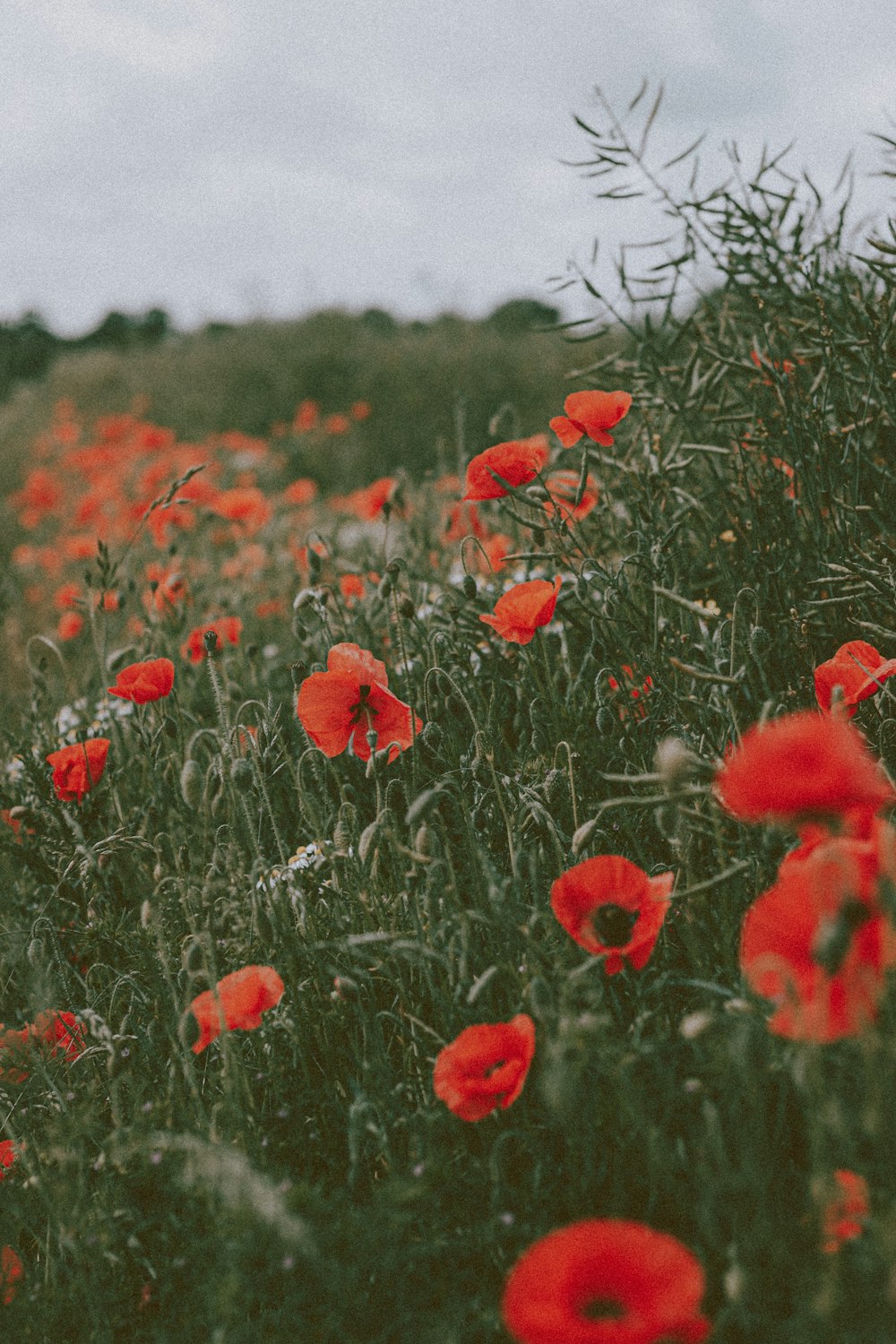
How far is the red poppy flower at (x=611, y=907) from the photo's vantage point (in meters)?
1.29

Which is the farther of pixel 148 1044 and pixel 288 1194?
pixel 148 1044

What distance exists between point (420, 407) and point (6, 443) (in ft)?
15.1

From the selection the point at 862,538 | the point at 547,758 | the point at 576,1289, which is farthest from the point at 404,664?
the point at 576,1289

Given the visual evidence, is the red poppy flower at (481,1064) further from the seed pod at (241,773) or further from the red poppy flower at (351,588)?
the red poppy flower at (351,588)

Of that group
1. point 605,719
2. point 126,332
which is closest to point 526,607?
point 605,719

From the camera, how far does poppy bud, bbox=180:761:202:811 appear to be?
68.4 inches

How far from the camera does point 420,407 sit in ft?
31.0

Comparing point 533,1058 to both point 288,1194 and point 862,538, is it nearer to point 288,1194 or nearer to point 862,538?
point 288,1194

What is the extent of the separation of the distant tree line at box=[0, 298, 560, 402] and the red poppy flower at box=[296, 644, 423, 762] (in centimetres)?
449

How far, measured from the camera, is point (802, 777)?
0.87 meters

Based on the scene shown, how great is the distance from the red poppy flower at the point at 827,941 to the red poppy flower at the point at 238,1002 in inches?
25.2

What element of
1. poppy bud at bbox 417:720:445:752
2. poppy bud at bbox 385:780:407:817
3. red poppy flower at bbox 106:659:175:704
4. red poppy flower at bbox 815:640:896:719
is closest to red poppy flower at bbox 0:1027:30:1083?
red poppy flower at bbox 106:659:175:704

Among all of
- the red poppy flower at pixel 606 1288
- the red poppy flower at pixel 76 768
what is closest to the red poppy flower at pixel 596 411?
the red poppy flower at pixel 76 768

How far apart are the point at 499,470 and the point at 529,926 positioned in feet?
2.91
